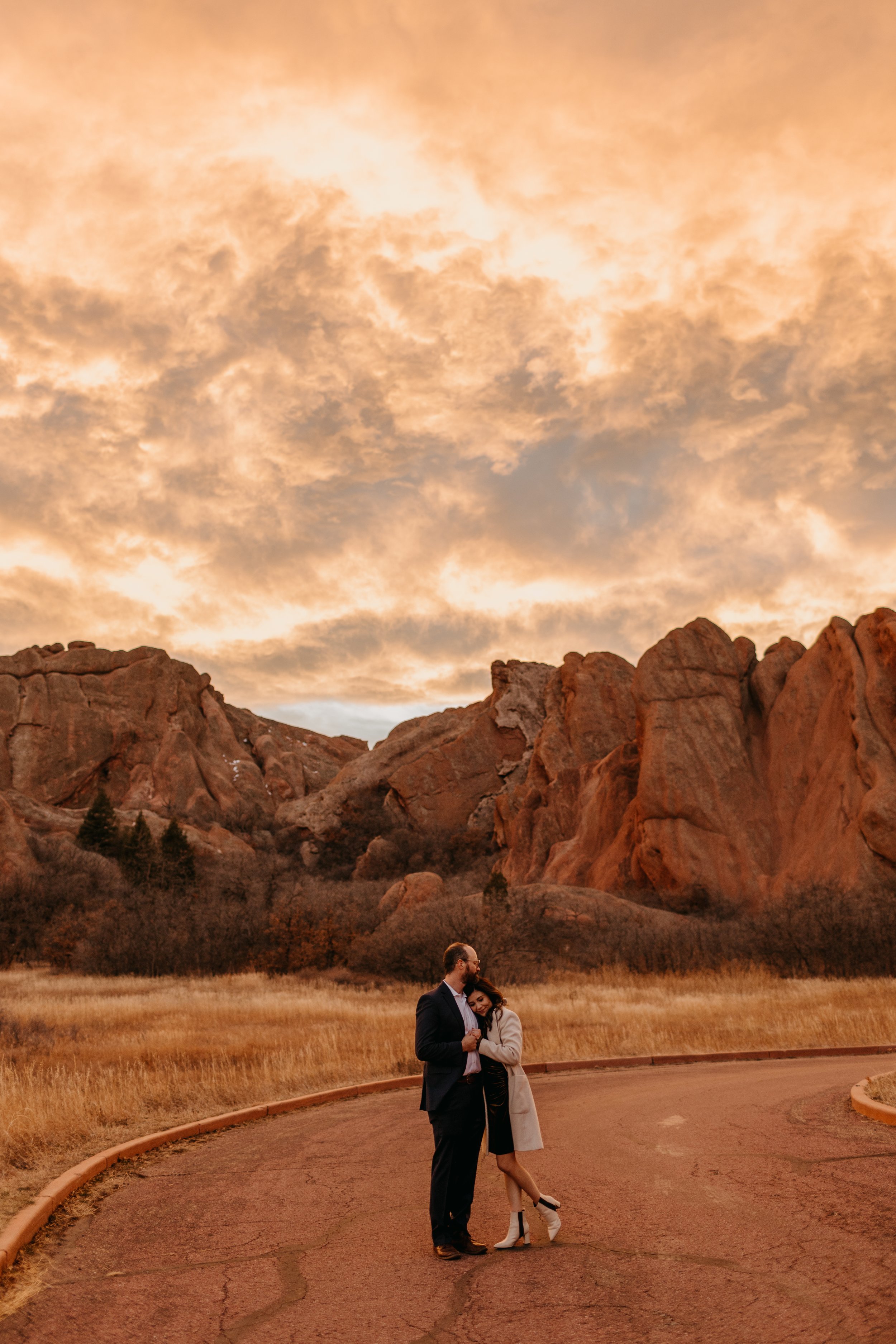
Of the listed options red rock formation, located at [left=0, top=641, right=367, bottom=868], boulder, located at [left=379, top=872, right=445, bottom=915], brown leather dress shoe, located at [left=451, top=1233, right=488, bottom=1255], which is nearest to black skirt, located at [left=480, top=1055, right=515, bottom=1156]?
brown leather dress shoe, located at [left=451, top=1233, right=488, bottom=1255]

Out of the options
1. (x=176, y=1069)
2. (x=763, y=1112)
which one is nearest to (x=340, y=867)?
(x=176, y=1069)

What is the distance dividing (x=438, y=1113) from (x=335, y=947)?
25.6 metres

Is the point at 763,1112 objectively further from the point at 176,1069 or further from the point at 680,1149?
the point at 176,1069

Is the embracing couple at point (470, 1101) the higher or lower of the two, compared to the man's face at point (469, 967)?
lower

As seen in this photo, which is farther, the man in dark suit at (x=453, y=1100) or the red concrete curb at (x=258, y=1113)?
the red concrete curb at (x=258, y=1113)

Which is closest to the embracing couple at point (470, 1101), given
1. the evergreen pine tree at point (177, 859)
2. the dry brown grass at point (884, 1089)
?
the dry brown grass at point (884, 1089)

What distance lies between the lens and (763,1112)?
965 centimetres

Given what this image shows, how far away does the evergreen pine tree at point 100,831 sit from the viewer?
186 feet

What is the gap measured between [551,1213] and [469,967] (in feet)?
4.81

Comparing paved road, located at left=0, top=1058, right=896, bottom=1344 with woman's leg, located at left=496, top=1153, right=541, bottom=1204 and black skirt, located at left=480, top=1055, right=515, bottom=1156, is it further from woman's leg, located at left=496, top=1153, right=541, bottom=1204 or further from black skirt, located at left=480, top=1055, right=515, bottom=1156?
black skirt, located at left=480, top=1055, right=515, bottom=1156

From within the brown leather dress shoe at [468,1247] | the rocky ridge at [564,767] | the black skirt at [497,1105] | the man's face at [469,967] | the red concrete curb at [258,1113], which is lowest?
the red concrete curb at [258,1113]

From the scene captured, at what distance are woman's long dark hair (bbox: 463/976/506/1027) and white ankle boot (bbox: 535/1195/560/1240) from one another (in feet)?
3.39

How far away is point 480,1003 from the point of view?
584 cm

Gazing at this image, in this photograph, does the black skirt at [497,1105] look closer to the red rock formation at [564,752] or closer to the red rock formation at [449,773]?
the red rock formation at [564,752]
